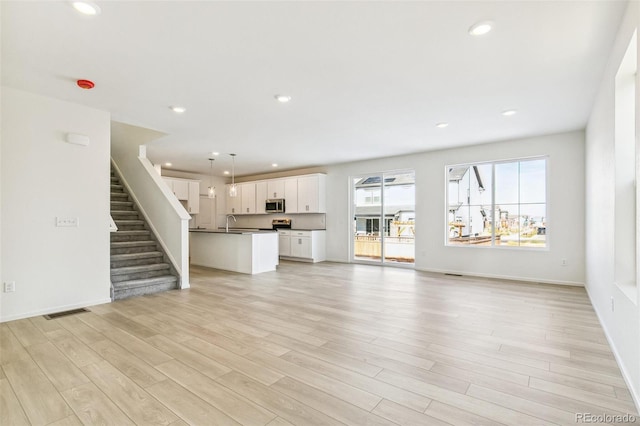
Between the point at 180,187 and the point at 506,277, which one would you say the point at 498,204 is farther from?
the point at 180,187

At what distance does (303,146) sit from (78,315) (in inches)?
176

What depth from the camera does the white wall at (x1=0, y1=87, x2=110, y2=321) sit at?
135 inches

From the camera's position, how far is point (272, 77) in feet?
10.5

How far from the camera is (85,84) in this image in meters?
3.33

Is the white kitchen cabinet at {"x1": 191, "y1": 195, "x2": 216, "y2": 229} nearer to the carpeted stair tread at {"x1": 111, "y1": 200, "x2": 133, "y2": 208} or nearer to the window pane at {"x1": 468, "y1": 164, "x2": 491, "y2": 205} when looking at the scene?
the carpeted stair tread at {"x1": 111, "y1": 200, "x2": 133, "y2": 208}

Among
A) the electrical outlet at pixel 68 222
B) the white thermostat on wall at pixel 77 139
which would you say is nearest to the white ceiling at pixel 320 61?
the white thermostat on wall at pixel 77 139

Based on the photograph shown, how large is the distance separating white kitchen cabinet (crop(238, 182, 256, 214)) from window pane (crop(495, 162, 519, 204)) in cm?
681

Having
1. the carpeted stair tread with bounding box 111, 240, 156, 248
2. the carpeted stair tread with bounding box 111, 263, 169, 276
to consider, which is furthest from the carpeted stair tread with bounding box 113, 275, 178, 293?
the carpeted stair tread with bounding box 111, 240, 156, 248

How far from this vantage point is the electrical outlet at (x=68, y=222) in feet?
12.4

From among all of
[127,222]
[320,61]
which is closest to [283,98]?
[320,61]

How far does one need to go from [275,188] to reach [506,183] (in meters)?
6.00

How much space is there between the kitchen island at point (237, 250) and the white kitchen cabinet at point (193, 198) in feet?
6.48

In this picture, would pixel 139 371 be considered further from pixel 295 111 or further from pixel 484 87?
pixel 484 87

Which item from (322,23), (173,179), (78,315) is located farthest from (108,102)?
(173,179)
